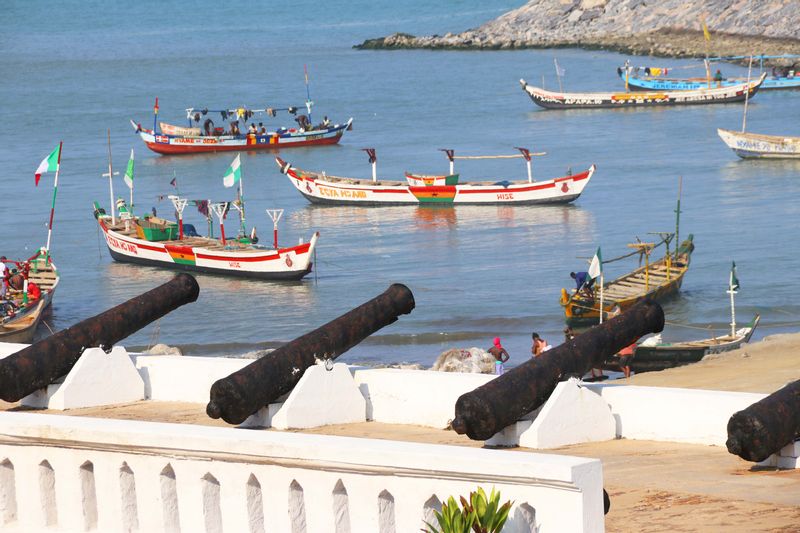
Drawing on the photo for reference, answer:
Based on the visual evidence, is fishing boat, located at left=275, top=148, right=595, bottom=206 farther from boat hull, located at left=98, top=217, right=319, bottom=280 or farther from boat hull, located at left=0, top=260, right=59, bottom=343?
boat hull, located at left=0, top=260, right=59, bottom=343

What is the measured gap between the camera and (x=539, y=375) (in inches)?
425

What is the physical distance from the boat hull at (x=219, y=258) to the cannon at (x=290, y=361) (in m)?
33.5

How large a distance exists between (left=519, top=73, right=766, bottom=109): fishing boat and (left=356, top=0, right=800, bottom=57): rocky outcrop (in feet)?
70.9

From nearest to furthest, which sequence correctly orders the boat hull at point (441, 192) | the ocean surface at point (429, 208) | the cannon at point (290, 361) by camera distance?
the cannon at point (290, 361), the ocean surface at point (429, 208), the boat hull at point (441, 192)

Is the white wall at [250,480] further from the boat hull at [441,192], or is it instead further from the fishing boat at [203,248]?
the boat hull at [441,192]

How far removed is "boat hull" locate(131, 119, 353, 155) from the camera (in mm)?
85875

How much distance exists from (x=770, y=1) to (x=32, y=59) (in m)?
83.2

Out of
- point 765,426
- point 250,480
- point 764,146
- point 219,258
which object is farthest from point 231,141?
point 250,480

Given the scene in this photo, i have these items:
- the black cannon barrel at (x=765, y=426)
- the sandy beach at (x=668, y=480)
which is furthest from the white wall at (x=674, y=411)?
the black cannon barrel at (x=765, y=426)

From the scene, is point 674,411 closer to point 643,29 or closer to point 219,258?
point 219,258

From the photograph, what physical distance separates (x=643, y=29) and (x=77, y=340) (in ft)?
441

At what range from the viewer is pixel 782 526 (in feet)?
28.8

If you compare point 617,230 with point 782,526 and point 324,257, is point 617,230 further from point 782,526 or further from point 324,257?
point 782,526

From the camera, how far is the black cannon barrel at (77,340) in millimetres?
12250
